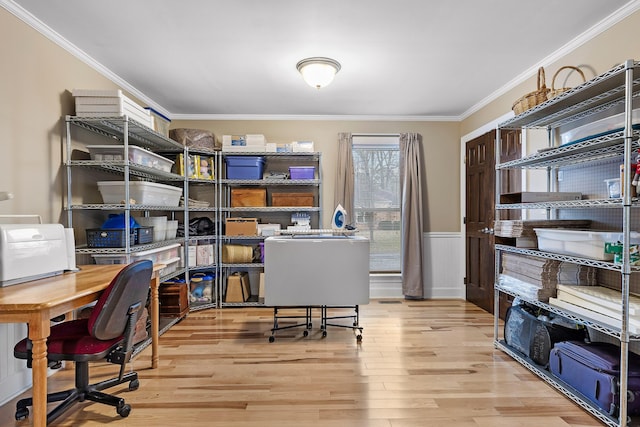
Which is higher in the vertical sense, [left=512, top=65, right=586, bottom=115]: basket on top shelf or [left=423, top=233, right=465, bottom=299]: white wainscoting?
[left=512, top=65, right=586, bottom=115]: basket on top shelf

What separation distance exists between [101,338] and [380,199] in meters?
3.78

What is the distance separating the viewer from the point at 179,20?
8.20ft

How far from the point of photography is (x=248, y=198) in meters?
4.56

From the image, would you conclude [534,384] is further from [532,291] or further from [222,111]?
[222,111]

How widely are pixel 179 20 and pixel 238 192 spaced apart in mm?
2330

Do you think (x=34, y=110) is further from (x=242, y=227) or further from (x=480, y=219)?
(x=480, y=219)

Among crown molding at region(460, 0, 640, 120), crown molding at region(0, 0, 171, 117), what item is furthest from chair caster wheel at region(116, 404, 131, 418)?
crown molding at region(460, 0, 640, 120)

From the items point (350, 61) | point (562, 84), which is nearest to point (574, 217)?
point (562, 84)

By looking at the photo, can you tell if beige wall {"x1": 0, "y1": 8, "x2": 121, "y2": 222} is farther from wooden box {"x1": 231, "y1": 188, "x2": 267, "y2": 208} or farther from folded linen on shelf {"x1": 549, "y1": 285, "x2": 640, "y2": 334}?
folded linen on shelf {"x1": 549, "y1": 285, "x2": 640, "y2": 334}

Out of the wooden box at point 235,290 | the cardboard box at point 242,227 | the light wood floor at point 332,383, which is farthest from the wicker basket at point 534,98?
the wooden box at point 235,290

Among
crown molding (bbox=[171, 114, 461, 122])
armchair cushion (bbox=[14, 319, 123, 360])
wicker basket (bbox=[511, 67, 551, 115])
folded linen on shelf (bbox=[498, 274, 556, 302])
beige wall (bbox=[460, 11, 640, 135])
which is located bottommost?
armchair cushion (bbox=[14, 319, 123, 360])

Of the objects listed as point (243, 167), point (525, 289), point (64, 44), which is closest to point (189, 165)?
point (243, 167)

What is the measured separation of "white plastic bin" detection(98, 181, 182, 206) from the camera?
3053 millimetres

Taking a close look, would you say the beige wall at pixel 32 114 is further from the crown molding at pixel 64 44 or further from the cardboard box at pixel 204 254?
the cardboard box at pixel 204 254
